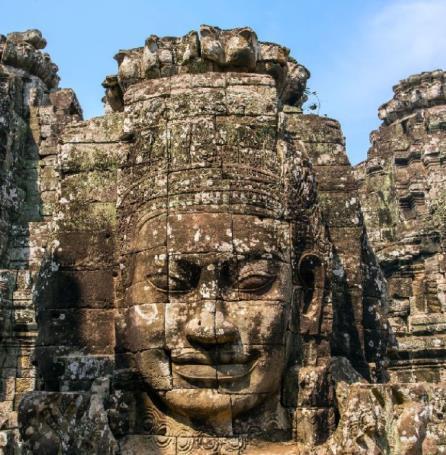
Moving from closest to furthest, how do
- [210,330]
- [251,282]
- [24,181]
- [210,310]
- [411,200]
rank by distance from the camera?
[210,330] < [210,310] < [251,282] < [24,181] < [411,200]

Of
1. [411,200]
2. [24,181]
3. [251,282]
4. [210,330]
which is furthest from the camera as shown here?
[411,200]

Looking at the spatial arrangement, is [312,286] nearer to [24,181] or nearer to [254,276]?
[254,276]

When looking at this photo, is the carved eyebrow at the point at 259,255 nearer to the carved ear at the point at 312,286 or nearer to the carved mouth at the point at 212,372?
the carved ear at the point at 312,286

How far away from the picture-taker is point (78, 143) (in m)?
7.38

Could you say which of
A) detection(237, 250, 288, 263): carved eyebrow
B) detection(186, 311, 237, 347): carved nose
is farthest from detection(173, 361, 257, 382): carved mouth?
detection(237, 250, 288, 263): carved eyebrow

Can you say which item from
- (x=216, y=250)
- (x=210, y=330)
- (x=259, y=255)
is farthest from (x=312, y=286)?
(x=210, y=330)

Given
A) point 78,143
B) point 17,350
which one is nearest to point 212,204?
point 78,143

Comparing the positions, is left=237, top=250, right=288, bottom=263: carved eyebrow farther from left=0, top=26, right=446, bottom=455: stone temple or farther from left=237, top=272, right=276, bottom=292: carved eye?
left=237, top=272, right=276, bottom=292: carved eye

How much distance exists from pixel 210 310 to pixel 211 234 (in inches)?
23.8

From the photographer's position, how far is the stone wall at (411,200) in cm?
2050

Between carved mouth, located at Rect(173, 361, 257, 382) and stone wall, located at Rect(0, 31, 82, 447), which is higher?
stone wall, located at Rect(0, 31, 82, 447)

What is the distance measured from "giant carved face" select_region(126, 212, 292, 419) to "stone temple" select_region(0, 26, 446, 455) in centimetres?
1

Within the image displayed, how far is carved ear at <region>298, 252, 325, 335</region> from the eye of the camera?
6.58 metres

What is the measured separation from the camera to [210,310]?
6000 millimetres
